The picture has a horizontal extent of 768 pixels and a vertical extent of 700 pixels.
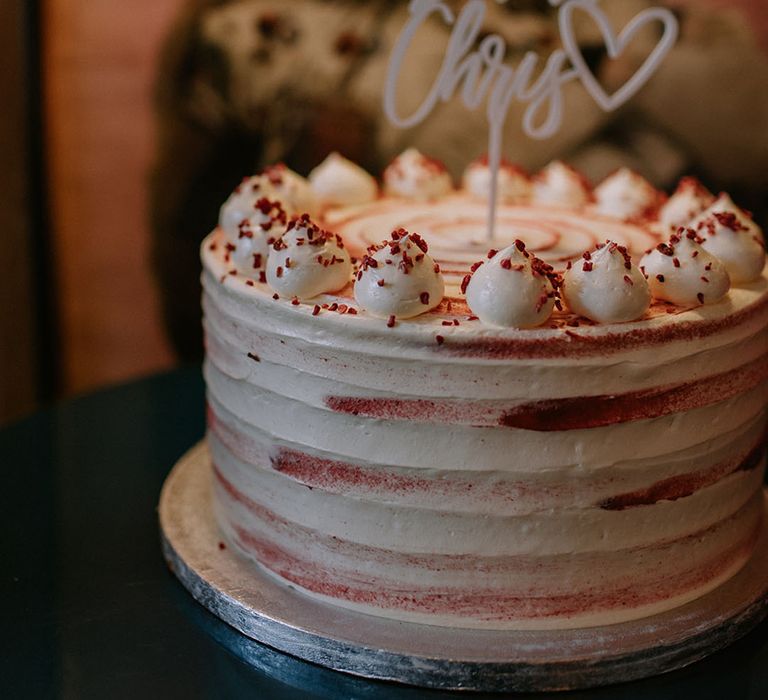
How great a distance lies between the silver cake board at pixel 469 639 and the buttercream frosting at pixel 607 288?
520 millimetres

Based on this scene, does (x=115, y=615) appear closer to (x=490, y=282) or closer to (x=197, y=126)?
(x=490, y=282)

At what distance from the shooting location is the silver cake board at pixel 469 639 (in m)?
1.85

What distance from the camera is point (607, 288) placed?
1.86 m

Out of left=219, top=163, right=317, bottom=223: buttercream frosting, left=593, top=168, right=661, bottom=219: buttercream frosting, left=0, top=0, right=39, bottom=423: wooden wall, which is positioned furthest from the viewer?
left=0, top=0, right=39, bottom=423: wooden wall

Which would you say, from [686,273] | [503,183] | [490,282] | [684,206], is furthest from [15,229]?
→ [686,273]

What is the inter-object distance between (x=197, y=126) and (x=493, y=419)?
92.3 inches

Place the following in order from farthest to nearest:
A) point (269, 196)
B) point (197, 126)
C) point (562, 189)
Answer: point (197, 126), point (562, 189), point (269, 196)

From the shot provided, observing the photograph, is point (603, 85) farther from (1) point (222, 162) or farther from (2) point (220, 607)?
(2) point (220, 607)

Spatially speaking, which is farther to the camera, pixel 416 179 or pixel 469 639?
pixel 416 179

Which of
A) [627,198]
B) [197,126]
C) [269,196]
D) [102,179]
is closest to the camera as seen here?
[269,196]

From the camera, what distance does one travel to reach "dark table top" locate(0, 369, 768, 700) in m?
1.86

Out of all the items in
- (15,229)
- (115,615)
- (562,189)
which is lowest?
(115,615)

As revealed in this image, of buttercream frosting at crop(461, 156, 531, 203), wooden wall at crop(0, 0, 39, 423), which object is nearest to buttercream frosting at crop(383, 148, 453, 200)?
buttercream frosting at crop(461, 156, 531, 203)

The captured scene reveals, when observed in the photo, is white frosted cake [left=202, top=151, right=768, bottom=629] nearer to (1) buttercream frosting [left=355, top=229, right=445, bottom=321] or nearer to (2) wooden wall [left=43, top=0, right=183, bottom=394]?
(1) buttercream frosting [left=355, top=229, right=445, bottom=321]
